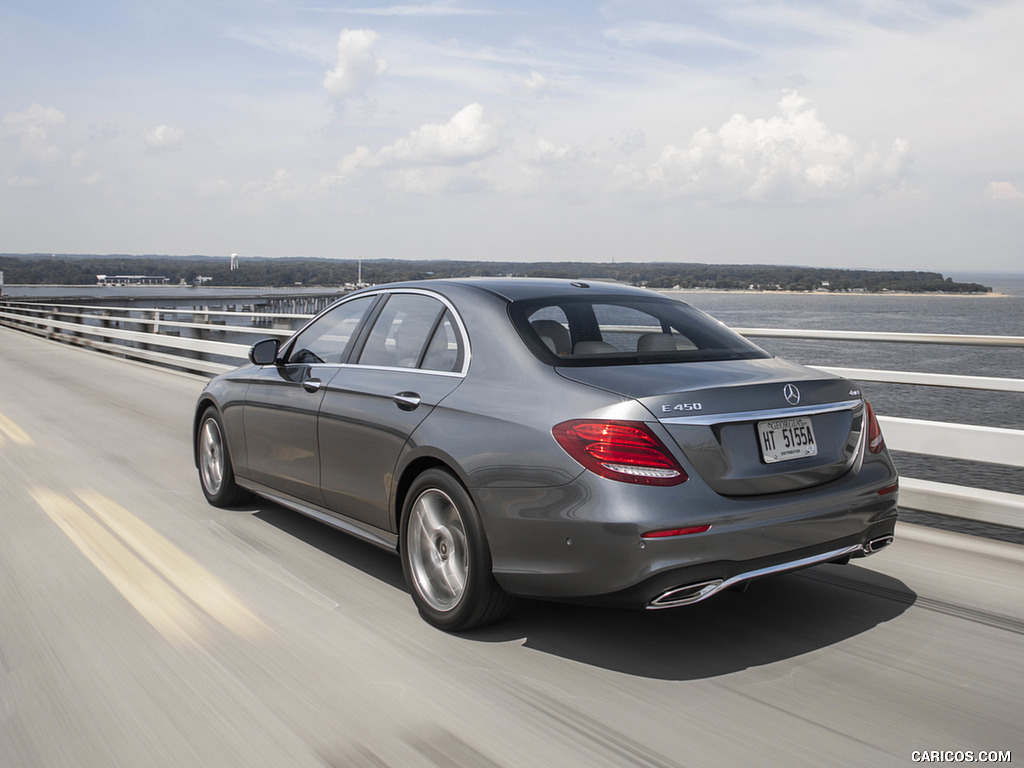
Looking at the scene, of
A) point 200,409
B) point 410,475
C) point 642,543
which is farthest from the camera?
point 200,409

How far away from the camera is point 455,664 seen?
3.68 meters

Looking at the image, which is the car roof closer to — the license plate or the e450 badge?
the e450 badge

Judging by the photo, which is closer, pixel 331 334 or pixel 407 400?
pixel 407 400

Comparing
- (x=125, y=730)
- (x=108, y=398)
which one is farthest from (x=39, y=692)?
(x=108, y=398)

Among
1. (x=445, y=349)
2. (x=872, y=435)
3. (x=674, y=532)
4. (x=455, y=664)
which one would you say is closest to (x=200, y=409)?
(x=445, y=349)

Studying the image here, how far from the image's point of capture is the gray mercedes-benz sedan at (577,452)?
3.40 metres

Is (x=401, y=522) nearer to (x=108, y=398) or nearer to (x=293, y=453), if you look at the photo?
(x=293, y=453)

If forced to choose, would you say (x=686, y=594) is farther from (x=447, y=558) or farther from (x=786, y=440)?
(x=447, y=558)

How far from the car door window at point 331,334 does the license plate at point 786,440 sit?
2.30 metres

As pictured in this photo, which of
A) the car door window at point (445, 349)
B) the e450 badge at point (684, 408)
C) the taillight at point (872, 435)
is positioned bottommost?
the taillight at point (872, 435)

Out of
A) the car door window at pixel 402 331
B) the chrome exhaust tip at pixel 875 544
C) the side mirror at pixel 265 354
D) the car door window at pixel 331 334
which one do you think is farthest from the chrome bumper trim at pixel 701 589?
the side mirror at pixel 265 354

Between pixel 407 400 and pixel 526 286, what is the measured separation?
0.80 meters

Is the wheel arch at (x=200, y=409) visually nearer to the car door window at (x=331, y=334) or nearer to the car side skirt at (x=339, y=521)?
the car side skirt at (x=339, y=521)

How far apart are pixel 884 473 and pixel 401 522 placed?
2.11 meters
